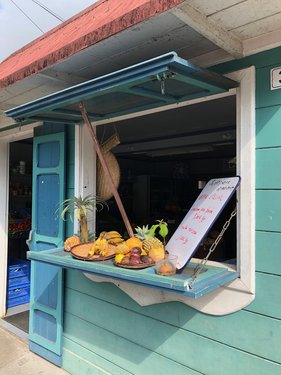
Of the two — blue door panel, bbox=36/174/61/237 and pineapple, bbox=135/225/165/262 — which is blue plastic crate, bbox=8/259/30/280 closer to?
blue door panel, bbox=36/174/61/237

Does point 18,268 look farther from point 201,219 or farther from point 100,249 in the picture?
point 201,219

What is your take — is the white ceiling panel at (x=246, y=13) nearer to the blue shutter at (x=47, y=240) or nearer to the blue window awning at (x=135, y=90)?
the blue window awning at (x=135, y=90)

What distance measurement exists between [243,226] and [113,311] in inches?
48.1

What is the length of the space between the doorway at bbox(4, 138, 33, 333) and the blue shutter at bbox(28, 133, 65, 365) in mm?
704

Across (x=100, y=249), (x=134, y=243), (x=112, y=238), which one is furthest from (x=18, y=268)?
(x=134, y=243)

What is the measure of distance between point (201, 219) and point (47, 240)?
168 cm

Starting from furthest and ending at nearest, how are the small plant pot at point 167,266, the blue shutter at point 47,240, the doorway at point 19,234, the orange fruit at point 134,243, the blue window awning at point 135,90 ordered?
the doorway at point 19,234 < the blue shutter at point 47,240 < the orange fruit at point 134,243 < the small plant pot at point 167,266 < the blue window awning at point 135,90

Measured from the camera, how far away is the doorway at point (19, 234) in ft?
13.1

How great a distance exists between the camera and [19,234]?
180 inches

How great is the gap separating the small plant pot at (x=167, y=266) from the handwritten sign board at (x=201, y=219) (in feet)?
0.08

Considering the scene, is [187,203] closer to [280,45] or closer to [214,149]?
[214,149]

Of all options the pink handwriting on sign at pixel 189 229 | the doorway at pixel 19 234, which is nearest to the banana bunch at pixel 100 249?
the pink handwriting on sign at pixel 189 229

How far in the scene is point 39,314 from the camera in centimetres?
298

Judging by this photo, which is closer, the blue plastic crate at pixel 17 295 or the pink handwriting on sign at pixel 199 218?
the pink handwriting on sign at pixel 199 218
